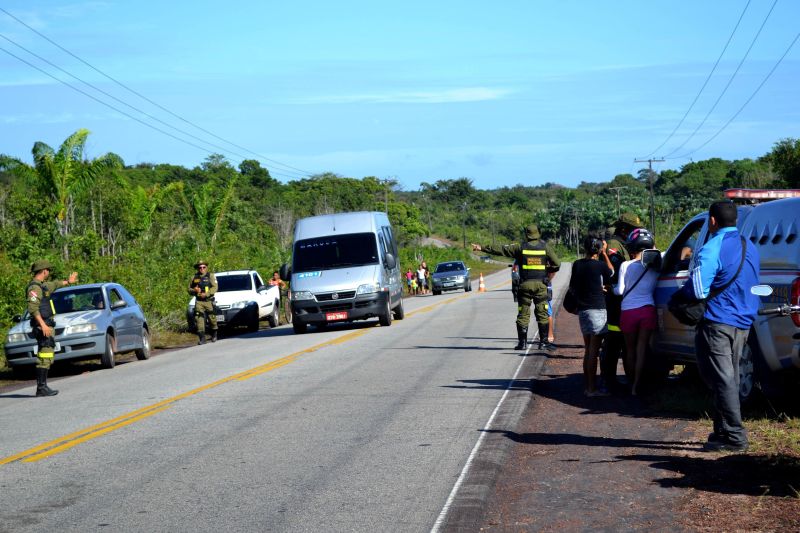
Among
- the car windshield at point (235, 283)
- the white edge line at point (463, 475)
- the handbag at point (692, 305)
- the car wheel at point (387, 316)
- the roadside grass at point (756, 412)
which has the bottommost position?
the roadside grass at point (756, 412)

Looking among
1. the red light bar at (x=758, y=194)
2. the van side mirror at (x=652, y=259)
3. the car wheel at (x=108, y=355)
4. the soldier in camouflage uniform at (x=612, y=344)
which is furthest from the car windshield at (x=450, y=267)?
the red light bar at (x=758, y=194)

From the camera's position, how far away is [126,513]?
22.8ft

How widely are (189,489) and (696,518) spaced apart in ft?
11.8

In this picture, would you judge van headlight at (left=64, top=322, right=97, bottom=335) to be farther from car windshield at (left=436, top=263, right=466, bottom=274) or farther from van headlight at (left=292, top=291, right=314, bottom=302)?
car windshield at (left=436, top=263, right=466, bottom=274)

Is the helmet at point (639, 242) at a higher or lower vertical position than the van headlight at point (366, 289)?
higher

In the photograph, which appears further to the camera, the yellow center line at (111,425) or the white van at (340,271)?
the white van at (340,271)

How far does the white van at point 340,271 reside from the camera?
79.2 feet

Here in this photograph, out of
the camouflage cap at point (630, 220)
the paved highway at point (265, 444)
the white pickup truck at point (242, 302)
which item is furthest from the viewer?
the white pickup truck at point (242, 302)

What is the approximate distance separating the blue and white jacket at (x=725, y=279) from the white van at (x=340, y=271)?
1647cm

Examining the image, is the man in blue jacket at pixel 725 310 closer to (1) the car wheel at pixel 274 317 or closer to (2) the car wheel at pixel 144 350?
(2) the car wheel at pixel 144 350

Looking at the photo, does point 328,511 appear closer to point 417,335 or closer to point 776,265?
point 776,265

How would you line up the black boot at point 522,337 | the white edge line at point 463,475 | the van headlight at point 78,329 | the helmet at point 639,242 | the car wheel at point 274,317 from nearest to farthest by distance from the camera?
the white edge line at point 463,475 → the helmet at point 639,242 → the black boot at point 522,337 → the van headlight at point 78,329 → the car wheel at point 274,317

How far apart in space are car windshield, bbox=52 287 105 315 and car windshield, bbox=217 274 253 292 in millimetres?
9527

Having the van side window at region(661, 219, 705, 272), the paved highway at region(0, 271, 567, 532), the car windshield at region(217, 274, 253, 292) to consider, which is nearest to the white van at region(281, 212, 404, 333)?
the car windshield at region(217, 274, 253, 292)
